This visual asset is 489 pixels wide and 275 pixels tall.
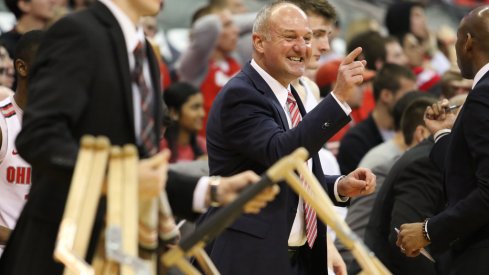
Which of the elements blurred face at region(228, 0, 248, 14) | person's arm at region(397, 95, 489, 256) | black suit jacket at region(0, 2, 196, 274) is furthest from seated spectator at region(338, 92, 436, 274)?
blurred face at region(228, 0, 248, 14)

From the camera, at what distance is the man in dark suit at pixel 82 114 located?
12.8ft

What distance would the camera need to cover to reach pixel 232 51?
36.8 ft

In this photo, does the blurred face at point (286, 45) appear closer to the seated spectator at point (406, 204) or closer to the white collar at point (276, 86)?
the white collar at point (276, 86)

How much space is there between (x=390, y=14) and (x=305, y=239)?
823cm

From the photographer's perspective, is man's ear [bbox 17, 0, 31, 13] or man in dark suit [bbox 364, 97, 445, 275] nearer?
man in dark suit [bbox 364, 97, 445, 275]

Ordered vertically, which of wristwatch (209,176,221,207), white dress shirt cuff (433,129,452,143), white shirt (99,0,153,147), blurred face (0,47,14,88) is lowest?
blurred face (0,47,14,88)

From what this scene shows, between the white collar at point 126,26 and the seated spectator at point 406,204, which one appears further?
the seated spectator at point 406,204

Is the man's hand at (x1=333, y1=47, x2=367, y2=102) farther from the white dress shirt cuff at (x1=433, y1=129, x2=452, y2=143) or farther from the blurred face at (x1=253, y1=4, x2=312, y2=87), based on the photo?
the white dress shirt cuff at (x1=433, y1=129, x2=452, y2=143)

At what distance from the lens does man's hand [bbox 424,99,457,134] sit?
623cm

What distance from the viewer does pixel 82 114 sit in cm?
405

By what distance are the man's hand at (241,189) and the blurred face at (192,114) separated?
531 centimetres

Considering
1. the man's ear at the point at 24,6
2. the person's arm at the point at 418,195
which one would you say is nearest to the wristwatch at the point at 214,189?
the person's arm at the point at 418,195

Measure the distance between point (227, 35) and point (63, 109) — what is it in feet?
22.3

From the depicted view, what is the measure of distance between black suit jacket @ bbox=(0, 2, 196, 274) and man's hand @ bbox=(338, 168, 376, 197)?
1.64 metres
